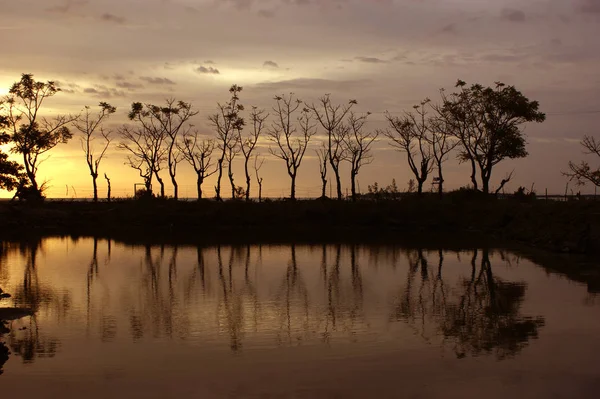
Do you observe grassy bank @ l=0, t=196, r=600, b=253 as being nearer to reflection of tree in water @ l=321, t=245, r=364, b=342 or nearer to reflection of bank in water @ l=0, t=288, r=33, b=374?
reflection of tree in water @ l=321, t=245, r=364, b=342

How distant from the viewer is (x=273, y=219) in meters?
53.8

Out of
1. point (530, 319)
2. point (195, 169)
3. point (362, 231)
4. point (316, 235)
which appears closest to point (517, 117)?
point (362, 231)

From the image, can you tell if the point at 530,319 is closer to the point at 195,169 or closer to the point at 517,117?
the point at 517,117

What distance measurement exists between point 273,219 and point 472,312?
1486 inches

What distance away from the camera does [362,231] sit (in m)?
47.5

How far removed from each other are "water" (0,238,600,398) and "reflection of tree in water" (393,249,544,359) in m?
0.05

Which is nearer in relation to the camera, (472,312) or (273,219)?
(472,312)

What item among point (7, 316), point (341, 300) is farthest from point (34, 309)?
point (341, 300)

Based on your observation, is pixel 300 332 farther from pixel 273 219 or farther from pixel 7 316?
pixel 273 219

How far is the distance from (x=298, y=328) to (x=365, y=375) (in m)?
3.67

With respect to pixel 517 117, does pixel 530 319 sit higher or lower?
lower

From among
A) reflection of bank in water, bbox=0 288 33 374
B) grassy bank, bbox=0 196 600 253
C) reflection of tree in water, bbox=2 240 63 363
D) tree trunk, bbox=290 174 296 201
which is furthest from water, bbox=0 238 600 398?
tree trunk, bbox=290 174 296 201

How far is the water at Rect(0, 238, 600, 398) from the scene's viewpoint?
10.8 metres

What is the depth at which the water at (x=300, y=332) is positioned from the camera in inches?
424
